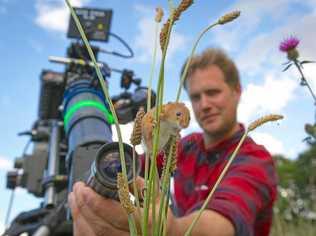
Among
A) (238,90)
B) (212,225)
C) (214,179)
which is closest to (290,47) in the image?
(212,225)

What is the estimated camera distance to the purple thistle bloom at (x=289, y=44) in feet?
3.18

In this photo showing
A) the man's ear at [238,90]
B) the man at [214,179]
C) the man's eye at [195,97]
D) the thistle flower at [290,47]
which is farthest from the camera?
the man's ear at [238,90]

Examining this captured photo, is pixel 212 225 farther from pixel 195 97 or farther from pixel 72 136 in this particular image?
pixel 195 97

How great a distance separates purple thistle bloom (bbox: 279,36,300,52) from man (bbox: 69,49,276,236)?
0.38 meters

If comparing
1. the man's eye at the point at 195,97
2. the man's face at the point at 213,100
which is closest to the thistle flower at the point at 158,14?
the man's face at the point at 213,100

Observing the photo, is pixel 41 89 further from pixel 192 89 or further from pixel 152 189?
pixel 152 189

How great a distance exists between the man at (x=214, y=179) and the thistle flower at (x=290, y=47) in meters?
0.36

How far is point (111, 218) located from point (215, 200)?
1.97ft

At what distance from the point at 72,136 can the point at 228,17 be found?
1025mm

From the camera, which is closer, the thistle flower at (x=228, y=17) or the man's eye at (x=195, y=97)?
the thistle flower at (x=228, y=17)

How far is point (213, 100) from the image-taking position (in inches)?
90.8

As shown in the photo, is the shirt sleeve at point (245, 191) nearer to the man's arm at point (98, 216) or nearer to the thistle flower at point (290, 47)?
the man's arm at point (98, 216)

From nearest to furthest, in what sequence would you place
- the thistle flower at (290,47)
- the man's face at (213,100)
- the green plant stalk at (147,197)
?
1. the green plant stalk at (147,197)
2. the thistle flower at (290,47)
3. the man's face at (213,100)

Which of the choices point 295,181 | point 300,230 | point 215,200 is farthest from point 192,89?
point 295,181
